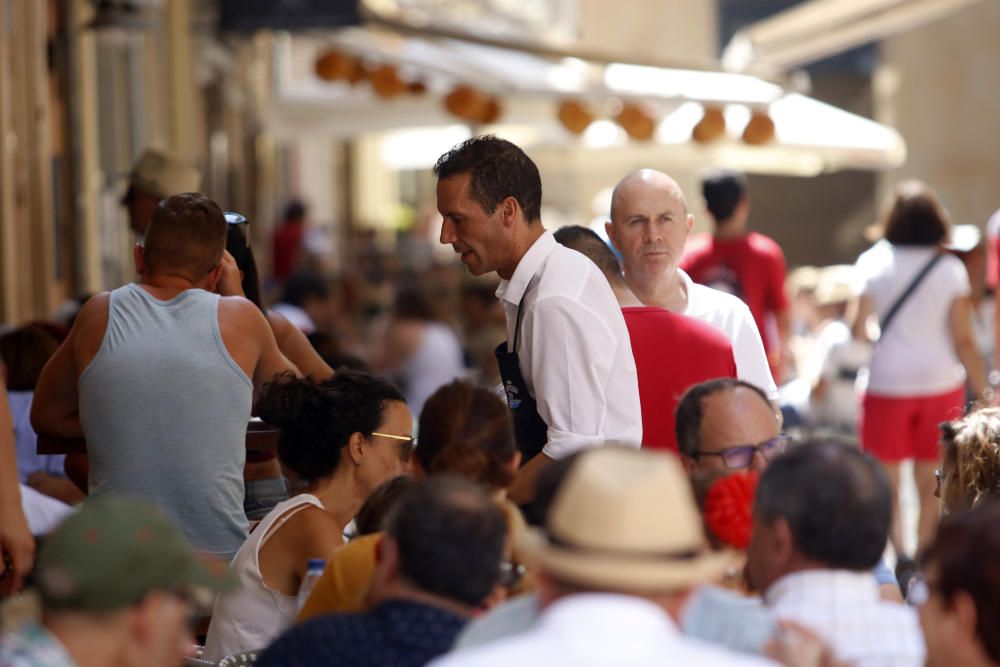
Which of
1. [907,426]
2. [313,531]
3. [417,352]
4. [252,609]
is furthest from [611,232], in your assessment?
[417,352]

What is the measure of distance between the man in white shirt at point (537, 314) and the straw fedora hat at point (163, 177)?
148cm

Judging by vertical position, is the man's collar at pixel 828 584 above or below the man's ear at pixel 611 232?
below

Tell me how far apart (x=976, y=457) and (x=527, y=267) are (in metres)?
1.22

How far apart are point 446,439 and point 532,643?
1.17 meters

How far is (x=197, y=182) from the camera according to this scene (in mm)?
5863

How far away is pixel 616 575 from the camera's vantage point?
2.58 metres

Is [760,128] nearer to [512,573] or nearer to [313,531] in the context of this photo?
[313,531]

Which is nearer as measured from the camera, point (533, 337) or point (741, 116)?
point (533, 337)

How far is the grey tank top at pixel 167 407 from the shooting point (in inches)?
174

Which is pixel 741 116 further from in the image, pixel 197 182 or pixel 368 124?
pixel 197 182

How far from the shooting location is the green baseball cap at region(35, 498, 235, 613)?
277cm

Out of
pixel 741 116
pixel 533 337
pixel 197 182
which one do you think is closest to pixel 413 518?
pixel 533 337

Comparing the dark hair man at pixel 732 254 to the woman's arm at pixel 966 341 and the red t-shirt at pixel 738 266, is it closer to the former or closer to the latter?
the red t-shirt at pixel 738 266

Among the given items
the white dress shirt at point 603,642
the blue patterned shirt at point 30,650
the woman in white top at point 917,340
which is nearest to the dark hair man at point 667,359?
the white dress shirt at point 603,642
